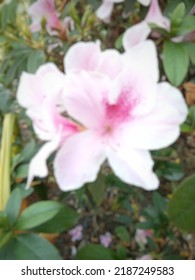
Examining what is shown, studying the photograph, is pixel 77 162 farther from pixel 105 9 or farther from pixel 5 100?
pixel 5 100

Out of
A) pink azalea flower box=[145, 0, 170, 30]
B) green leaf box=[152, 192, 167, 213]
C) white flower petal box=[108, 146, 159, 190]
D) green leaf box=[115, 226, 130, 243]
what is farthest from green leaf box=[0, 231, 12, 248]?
green leaf box=[115, 226, 130, 243]

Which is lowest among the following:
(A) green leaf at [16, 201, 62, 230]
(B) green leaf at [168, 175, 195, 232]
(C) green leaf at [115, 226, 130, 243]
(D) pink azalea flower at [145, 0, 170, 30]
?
(C) green leaf at [115, 226, 130, 243]

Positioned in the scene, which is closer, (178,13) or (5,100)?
(178,13)

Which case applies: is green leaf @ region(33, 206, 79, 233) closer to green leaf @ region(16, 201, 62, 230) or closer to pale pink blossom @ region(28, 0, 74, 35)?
green leaf @ region(16, 201, 62, 230)

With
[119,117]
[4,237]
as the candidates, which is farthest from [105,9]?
[4,237]

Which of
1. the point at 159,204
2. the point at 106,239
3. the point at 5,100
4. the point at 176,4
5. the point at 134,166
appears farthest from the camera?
the point at 106,239

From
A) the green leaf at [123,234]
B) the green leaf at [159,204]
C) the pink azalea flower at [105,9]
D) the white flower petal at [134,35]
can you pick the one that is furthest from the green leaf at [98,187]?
the green leaf at [123,234]
